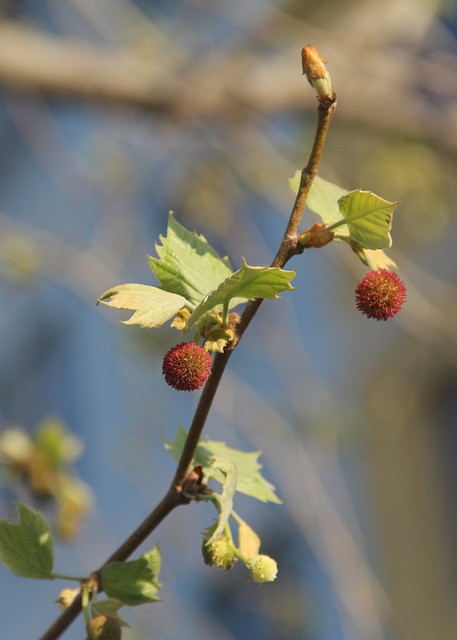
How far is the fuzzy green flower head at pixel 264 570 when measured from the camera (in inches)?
24.5

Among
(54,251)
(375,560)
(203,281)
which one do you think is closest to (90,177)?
(54,251)

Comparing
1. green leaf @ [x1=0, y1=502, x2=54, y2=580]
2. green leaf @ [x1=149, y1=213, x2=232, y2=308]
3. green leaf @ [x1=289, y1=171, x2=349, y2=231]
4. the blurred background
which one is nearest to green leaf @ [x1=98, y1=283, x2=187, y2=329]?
green leaf @ [x1=149, y1=213, x2=232, y2=308]

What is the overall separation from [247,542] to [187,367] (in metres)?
0.19

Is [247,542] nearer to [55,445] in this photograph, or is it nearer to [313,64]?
[313,64]

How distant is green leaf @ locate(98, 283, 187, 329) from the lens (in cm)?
58

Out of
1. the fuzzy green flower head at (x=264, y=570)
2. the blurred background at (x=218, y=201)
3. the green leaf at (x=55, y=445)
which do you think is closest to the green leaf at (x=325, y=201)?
the fuzzy green flower head at (x=264, y=570)

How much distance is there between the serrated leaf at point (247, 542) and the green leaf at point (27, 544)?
0.18m

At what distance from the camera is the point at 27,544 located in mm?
717

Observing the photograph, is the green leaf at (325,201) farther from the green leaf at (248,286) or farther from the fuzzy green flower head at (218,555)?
A: the fuzzy green flower head at (218,555)

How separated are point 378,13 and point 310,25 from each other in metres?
0.35

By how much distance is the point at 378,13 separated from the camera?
9.95 ft

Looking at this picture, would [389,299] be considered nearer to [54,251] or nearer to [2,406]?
[54,251]

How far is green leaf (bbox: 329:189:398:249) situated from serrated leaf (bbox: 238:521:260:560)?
0.88ft

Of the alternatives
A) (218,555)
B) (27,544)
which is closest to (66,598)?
(27,544)
